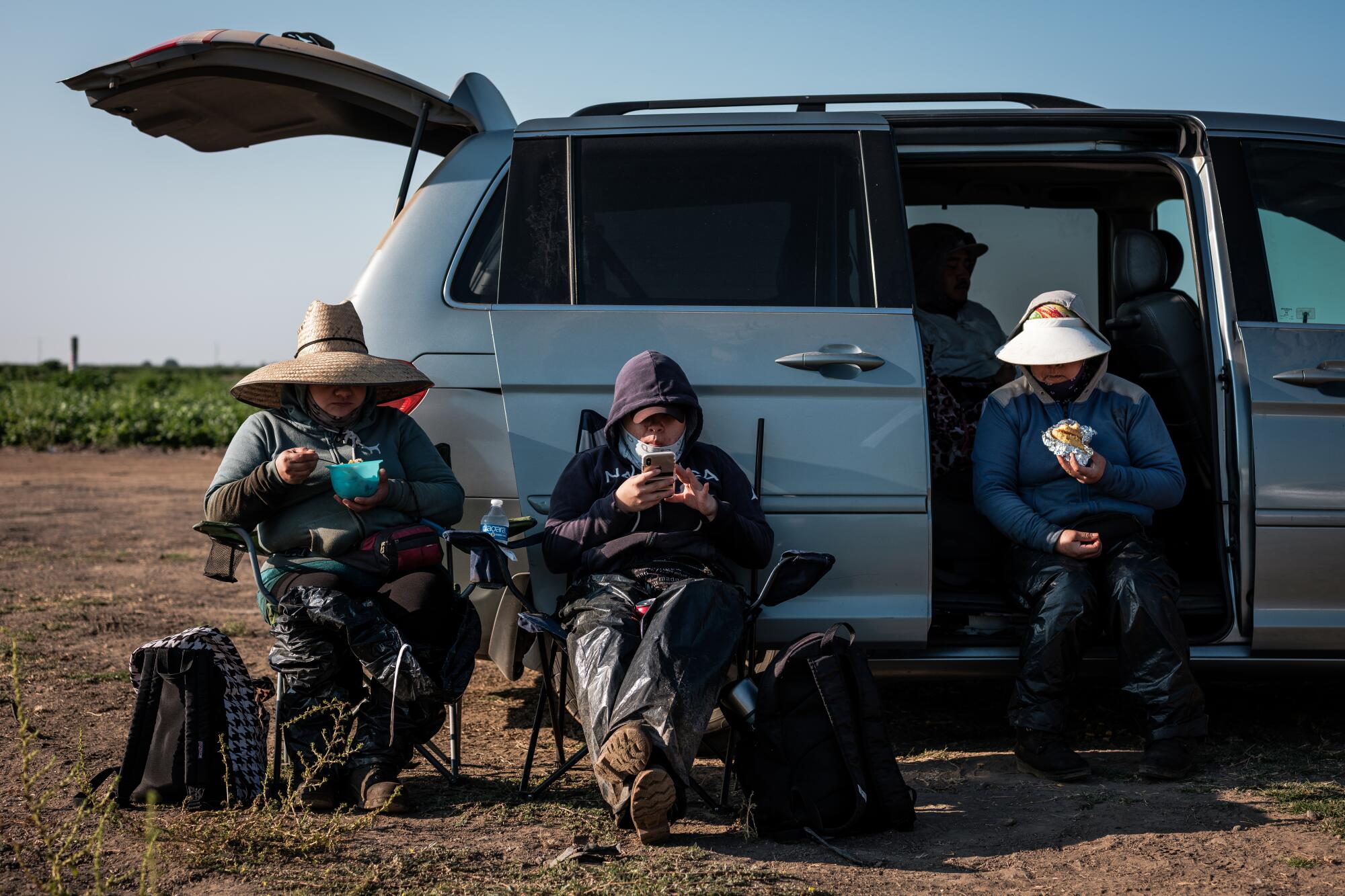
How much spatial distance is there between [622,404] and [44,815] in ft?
6.64

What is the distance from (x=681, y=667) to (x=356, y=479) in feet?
3.96

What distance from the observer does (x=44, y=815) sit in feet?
10.5

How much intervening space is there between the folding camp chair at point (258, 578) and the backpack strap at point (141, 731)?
0.33m

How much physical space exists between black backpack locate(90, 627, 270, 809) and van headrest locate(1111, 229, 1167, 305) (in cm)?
363

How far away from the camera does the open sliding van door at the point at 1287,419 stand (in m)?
3.73

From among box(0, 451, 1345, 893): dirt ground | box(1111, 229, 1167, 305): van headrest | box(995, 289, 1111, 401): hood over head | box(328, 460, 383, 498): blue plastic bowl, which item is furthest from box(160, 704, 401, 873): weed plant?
box(1111, 229, 1167, 305): van headrest

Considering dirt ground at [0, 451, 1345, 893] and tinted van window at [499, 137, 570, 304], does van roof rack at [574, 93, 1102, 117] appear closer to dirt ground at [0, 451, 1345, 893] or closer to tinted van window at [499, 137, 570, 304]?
tinted van window at [499, 137, 570, 304]

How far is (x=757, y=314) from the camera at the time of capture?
149 inches

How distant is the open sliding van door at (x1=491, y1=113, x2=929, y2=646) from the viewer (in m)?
3.71

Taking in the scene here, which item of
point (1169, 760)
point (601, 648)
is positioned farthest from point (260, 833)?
point (1169, 760)

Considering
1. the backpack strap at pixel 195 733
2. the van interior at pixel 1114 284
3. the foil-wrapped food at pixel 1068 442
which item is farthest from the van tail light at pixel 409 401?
the foil-wrapped food at pixel 1068 442

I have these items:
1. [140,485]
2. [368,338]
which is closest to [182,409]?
[140,485]

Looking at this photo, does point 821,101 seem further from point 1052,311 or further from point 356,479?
point 356,479

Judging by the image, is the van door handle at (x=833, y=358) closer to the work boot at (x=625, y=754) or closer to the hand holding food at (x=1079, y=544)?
the hand holding food at (x=1079, y=544)
